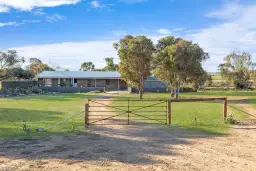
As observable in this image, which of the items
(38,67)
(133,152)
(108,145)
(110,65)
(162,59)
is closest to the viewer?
(133,152)

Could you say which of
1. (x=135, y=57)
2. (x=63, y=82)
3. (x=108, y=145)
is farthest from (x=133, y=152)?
(x=63, y=82)

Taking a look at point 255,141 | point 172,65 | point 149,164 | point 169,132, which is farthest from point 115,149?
point 172,65

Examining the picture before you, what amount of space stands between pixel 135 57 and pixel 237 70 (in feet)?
103

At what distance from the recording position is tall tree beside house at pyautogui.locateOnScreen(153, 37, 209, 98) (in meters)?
33.8

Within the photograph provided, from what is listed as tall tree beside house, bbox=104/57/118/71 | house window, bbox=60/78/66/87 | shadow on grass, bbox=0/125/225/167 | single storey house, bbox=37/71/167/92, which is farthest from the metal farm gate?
tall tree beside house, bbox=104/57/118/71

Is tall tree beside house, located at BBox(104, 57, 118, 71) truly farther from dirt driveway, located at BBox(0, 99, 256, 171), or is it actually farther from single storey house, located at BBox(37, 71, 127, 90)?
dirt driveway, located at BBox(0, 99, 256, 171)

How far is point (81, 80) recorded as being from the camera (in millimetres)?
58156

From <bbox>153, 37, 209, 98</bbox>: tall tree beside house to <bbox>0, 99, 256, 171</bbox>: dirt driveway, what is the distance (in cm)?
2128

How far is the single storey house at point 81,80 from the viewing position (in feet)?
187

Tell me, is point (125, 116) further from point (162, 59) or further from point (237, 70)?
point (237, 70)

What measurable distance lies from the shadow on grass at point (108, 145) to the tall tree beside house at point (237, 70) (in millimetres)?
49460

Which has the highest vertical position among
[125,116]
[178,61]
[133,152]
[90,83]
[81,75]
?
[178,61]

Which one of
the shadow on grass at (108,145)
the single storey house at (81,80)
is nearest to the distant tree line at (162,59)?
the single storey house at (81,80)

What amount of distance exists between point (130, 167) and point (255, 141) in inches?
243
